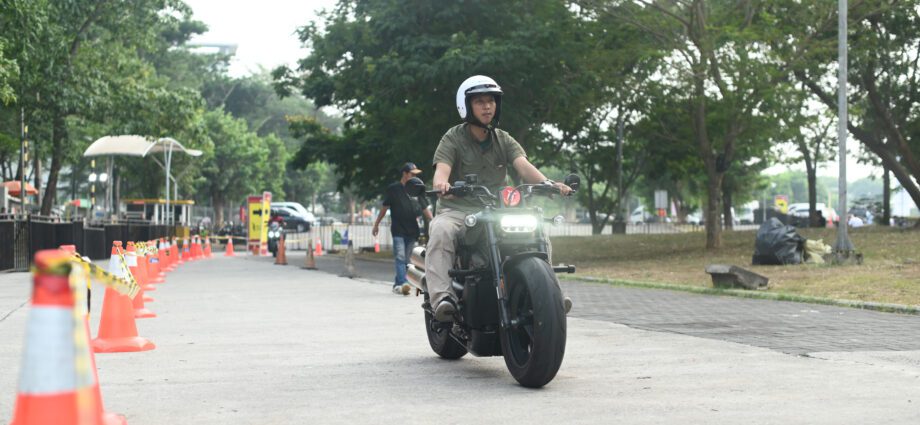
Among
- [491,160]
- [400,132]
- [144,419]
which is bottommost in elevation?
[144,419]

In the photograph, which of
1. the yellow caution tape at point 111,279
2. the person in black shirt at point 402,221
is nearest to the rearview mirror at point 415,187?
the yellow caution tape at point 111,279

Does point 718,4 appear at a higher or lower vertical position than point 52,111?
higher

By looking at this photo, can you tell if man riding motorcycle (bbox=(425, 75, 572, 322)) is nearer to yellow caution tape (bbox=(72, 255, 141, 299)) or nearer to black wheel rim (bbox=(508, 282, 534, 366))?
black wheel rim (bbox=(508, 282, 534, 366))

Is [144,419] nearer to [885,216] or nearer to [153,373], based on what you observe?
[153,373]

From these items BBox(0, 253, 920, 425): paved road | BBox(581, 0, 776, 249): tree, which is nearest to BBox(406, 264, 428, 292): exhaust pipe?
BBox(0, 253, 920, 425): paved road

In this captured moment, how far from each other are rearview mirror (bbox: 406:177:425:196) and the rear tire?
0.95m

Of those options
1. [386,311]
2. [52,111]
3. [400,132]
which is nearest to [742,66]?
[400,132]

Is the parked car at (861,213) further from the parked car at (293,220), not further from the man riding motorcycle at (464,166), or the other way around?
the man riding motorcycle at (464,166)

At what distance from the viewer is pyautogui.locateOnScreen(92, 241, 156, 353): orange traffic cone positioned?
8.25 meters

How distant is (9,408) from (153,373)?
1.42 meters

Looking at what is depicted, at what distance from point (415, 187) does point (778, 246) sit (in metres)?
14.7

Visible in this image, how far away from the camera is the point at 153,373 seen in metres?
7.17

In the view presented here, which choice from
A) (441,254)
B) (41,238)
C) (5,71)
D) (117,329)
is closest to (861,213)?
(41,238)

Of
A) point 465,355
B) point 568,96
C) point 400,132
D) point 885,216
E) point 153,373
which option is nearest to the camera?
point 153,373
